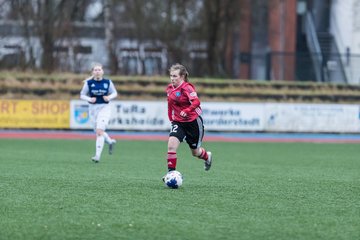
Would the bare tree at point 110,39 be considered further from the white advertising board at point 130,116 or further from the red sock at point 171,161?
the red sock at point 171,161

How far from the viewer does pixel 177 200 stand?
9875 mm

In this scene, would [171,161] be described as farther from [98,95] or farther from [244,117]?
[244,117]

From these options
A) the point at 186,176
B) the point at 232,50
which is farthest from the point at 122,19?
the point at 186,176

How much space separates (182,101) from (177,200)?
2298mm

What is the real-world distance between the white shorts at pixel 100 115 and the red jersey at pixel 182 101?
5.52 m

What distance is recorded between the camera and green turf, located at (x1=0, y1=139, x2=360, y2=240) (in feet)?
25.7

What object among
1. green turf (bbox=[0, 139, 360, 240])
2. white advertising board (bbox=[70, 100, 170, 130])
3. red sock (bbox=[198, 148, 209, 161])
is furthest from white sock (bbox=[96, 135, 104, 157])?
white advertising board (bbox=[70, 100, 170, 130])

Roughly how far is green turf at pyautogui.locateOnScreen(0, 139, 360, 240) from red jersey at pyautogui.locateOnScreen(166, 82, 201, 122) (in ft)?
3.01

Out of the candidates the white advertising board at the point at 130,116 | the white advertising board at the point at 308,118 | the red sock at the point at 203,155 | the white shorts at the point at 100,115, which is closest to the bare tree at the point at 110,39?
the white advertising board at the point at 130,116

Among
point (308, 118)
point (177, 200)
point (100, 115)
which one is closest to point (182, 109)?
point (177, 200)

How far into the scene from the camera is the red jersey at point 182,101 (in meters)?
11.8

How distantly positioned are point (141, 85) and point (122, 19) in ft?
32.6

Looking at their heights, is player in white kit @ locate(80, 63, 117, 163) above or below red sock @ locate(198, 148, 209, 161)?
above

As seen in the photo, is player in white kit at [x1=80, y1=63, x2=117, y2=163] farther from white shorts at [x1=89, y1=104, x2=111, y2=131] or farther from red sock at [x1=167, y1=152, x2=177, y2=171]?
red sock at [x1=167, y1=152, x2=177, y2=171]
